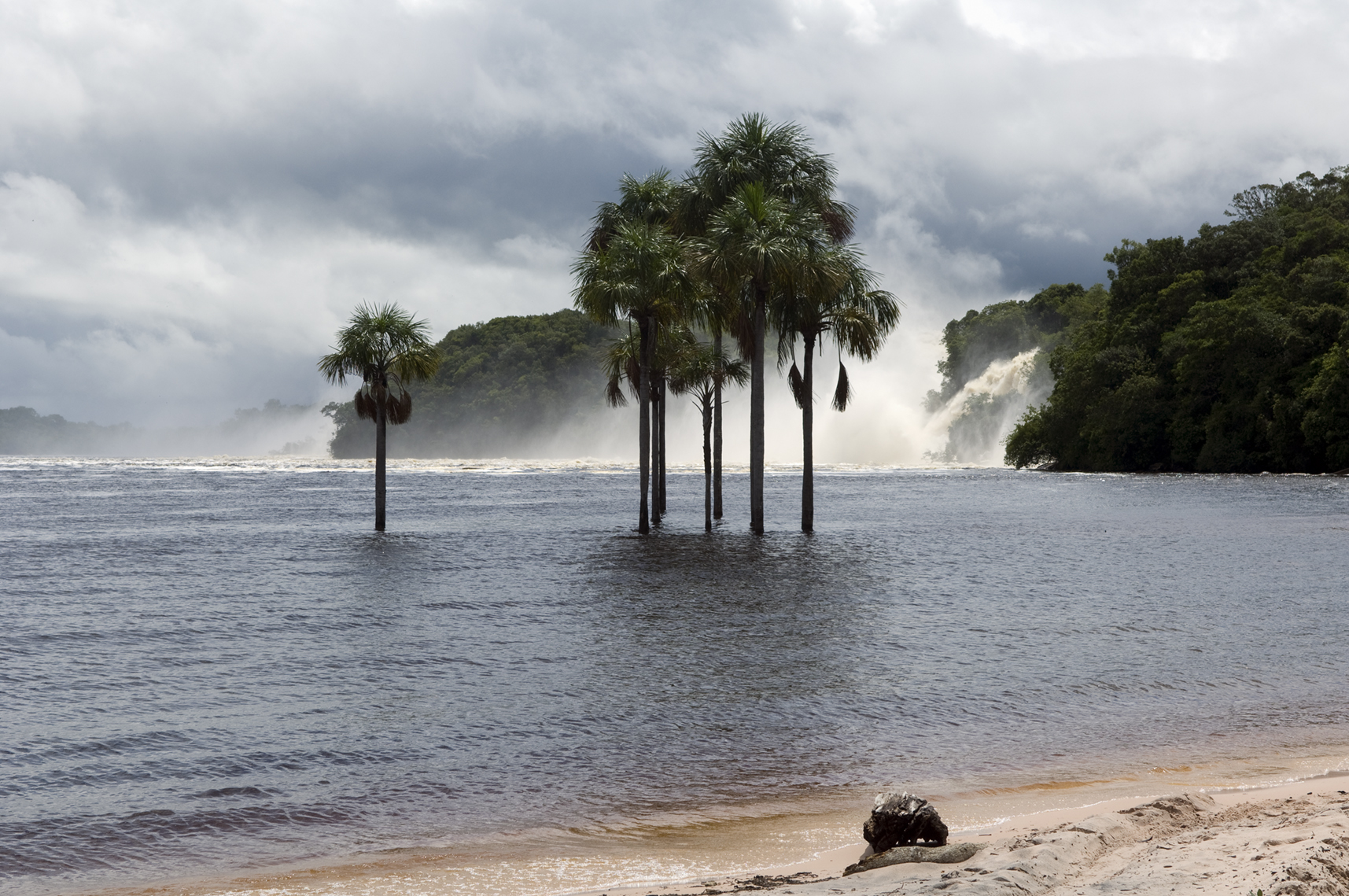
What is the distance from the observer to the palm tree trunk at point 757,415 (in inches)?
1282

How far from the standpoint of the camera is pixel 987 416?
449 feet

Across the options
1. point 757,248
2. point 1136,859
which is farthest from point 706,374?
point 1136,859

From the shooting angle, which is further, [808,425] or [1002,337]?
[1002,337]

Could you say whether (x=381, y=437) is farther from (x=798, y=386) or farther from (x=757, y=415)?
(x=798, y=386)

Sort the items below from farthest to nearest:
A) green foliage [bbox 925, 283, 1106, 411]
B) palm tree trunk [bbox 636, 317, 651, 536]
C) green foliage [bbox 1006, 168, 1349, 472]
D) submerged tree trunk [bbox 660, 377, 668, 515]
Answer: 1. green foliage [bbox 925, 283, 1106, 411]
2. green foliage [bbox 1006, 168, 1349, 472]
3. submerged tree trunk [bbox 660, 377, 668, 515]
4. palm tree trunk [bbox 636, 317, 651, 536]

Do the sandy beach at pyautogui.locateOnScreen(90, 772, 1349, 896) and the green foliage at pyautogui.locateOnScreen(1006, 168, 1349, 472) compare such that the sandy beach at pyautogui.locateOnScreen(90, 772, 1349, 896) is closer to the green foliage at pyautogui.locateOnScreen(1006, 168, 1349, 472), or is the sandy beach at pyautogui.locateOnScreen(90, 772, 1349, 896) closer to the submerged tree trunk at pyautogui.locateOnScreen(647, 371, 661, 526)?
the submerged tree trunk at pyautogui.locateOnScreen(647, 371, 661, 526)

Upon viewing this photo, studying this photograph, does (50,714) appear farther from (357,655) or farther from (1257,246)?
(1257,246)

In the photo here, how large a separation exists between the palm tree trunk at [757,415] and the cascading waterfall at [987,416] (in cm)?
10088

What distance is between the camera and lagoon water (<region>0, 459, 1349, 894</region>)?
816cm

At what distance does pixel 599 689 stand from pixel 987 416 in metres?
131

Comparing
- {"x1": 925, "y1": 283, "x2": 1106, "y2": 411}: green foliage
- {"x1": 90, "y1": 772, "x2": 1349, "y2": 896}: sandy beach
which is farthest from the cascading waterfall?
{"x1": 90, "y1": 772, "x2": 1349, "y2": 896}: sandy beach

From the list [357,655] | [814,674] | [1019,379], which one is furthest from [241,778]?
[1019,379]

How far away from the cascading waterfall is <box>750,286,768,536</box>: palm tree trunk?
331 ft

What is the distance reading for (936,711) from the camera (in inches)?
446
